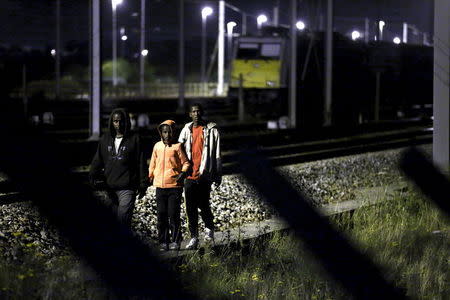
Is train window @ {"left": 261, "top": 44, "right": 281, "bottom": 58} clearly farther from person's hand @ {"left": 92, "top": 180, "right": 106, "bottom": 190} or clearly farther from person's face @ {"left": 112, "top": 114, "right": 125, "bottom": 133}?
person's face @ {"left": 112, "top": 114, "right": 125, "bottom": 133}

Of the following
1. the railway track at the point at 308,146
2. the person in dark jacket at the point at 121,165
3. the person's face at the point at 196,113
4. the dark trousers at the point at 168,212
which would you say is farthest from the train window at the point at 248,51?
the person in dark jacket at the point at 121,165

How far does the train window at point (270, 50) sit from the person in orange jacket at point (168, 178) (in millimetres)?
27409

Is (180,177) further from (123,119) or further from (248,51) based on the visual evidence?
(248,51)

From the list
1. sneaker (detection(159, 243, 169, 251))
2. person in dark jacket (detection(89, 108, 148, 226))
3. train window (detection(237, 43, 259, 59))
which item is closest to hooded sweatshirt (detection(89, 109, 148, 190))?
person in dark jacket (detection(89, 108, 148, 226))

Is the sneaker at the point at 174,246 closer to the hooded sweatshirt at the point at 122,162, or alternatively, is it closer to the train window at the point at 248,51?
the hooded sweatshirt at the point at 122,162

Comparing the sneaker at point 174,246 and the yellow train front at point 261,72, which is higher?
the yellow train front at point 261,72

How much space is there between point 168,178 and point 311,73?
27537mm

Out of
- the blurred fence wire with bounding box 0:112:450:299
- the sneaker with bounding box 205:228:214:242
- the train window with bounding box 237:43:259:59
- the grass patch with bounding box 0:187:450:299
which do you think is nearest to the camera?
the blurred fence wire with bounding box 0:112:450:299

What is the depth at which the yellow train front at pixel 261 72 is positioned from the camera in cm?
3594

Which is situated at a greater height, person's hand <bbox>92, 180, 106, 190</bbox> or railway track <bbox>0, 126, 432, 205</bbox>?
person's hand <bbox>92, 180, 106, 190</bbox>

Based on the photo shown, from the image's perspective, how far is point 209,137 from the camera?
28.5 ft

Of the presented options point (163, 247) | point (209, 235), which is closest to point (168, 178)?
point (163, 247)

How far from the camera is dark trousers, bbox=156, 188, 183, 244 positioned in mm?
8531

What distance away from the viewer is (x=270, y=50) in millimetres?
36031
